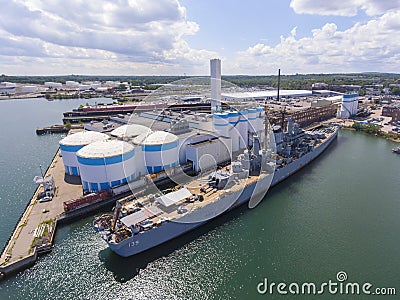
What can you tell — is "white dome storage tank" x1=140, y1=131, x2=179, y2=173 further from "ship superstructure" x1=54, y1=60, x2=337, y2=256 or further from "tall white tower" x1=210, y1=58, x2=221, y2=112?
"tall white tower" x1=210, y1=58, x2=221, y2=112

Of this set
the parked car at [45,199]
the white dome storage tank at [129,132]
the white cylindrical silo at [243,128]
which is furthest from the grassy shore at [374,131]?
the parked car at [45,199]

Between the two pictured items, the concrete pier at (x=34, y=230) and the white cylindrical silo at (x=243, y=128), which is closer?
the concrete pier at (x=34, y=230)

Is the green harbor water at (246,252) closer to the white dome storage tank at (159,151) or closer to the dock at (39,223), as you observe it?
the dock at (39,223)

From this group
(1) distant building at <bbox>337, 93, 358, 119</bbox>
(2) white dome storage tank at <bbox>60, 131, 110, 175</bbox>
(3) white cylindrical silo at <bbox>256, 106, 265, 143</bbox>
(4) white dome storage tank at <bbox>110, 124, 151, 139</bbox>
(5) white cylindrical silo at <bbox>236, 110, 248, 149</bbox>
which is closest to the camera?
(2) white dome storage tank at <bbox>60, 131, 110, 175</bbox>

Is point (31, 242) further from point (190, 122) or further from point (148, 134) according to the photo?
point (190, 122)

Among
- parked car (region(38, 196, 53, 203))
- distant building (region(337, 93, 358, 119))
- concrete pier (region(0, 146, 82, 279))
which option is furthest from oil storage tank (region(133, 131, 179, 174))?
distant building (region(337, 93, 358, 119))

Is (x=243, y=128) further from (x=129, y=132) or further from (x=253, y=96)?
(x=253, y=96)

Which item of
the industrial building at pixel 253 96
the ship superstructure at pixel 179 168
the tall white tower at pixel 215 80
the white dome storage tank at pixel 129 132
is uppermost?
the tall white tower at pixel 215 80
